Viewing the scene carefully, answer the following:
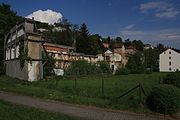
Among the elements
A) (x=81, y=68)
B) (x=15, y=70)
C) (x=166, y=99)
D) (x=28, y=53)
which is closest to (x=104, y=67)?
(x=81, y=68)

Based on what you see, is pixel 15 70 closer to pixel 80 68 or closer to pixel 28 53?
pixel 28 53

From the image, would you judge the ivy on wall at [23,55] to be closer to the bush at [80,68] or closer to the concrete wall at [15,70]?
the concrete wall at [15,70]

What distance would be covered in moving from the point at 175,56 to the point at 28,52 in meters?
89.8

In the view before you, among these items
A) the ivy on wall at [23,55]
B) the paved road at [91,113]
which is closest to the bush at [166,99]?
the paved road at [91,113]

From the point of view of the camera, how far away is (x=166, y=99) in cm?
1288

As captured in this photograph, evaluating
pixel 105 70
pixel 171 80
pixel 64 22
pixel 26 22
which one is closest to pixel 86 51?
pixel 64 22

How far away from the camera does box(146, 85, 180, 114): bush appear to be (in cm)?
1288

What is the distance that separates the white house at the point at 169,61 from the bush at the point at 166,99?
10133 centimetres

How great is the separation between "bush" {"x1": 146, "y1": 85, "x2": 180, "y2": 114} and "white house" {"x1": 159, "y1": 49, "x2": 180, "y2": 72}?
10133 cm

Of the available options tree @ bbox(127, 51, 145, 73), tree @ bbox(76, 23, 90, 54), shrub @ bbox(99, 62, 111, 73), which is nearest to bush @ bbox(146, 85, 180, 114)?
shrub @ bbox(99, 62, 111, 73)

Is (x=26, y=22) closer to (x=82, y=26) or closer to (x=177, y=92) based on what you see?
(x=177, y=92)

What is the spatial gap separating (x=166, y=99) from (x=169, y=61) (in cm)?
10515

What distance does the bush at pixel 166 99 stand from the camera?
12.9 meters

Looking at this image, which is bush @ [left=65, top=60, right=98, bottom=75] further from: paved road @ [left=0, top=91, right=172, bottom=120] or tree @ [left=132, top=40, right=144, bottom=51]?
tree @ [left=132, top=40, right=144, bottom=51]
